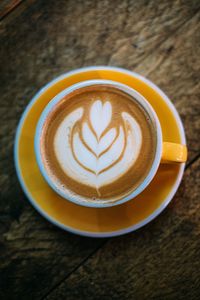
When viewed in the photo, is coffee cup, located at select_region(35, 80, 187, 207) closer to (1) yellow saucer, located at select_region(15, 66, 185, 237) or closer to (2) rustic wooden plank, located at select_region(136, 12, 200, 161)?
(1) yellow saucer, located at select_region(15, 66, 185, 237)

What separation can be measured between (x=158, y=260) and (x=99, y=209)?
0.23 m

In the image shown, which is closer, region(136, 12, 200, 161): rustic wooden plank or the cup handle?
the cup handle

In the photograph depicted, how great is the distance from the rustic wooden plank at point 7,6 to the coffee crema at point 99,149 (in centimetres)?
35

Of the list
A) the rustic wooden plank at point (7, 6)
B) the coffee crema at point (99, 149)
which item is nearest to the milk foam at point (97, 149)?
the coffee crema at point (99, 149)

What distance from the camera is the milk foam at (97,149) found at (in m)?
0.94

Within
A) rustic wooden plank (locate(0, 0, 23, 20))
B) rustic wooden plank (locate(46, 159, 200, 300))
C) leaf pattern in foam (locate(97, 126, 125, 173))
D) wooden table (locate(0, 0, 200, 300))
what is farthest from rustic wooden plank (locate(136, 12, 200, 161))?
rustic wooden plank (locate(0, 0, 23, 20))

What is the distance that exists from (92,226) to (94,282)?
19cm

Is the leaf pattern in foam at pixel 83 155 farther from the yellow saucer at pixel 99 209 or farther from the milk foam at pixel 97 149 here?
the yellow saucer at pixel 99 209

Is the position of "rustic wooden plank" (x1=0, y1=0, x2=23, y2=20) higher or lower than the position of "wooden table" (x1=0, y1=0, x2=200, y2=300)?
higher

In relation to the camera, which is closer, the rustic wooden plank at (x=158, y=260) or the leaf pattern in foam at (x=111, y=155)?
the leaf pattern in foam at (x=111, y=155)

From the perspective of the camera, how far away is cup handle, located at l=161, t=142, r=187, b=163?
89 cm

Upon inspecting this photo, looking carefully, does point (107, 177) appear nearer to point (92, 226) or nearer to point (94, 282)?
point (92, 226)

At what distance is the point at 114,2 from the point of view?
43.4 inches

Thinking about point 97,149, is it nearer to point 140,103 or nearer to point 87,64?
point 140,103
